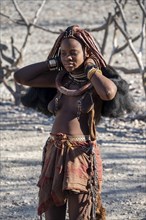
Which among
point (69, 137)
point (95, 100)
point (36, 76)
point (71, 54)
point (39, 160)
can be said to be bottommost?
point (39, 160)

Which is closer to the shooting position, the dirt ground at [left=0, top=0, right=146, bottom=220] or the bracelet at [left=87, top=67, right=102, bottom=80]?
the bracelet at [left=87, top=67, right=102, bottom=80]

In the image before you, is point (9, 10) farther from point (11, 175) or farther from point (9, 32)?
point (11, 175)

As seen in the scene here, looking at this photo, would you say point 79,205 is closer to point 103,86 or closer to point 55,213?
point 55,213

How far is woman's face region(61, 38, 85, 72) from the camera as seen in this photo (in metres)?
4.50

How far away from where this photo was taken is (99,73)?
446 centimetres

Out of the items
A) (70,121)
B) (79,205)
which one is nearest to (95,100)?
(70,121)

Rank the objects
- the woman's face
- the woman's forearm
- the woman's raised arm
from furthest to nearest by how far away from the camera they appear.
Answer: the woman's raised arm → the woman's face → the woman's forearm

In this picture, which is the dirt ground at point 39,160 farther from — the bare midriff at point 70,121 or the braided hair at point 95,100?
the bare midriff at point 70,121

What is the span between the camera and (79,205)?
448cm

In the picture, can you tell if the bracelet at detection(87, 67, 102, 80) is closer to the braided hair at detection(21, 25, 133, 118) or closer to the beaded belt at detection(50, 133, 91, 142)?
the braided hair at detection(21, 25, 133, 118)

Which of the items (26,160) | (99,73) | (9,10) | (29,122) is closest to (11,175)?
(26,160)

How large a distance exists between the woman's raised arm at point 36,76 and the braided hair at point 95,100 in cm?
→ 9

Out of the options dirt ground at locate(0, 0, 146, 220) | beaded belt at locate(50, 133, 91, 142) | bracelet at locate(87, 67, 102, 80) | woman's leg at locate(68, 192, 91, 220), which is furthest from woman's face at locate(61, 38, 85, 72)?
dirt ground at locate(0, 0, 146, 220)

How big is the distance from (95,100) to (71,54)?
0.30 meters
